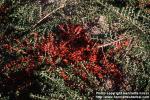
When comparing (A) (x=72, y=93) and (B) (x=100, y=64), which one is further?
(B) (x=100, y=64)

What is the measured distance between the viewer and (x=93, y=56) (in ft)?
9.46

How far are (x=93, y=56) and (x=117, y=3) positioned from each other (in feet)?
2.19

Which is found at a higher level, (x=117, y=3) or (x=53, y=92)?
(x=117, y=3)

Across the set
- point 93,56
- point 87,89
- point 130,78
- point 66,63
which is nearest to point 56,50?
point 66,63

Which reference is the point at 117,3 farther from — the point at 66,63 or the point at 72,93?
the point at 72,93

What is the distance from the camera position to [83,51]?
297 centimetres

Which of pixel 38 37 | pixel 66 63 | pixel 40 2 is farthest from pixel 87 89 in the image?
pixel 40 2

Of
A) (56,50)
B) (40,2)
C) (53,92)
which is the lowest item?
(53,92)

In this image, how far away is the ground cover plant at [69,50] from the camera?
8.50ft

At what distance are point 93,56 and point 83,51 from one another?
0.44 ft

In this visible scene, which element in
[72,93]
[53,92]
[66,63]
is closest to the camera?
[72,93]

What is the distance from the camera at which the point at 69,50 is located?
2957 millimetres

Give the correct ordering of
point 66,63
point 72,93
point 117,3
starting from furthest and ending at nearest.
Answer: point 117,3 → point 66,63 → point 72,93

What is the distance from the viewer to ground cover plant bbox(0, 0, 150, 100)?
2.59m
